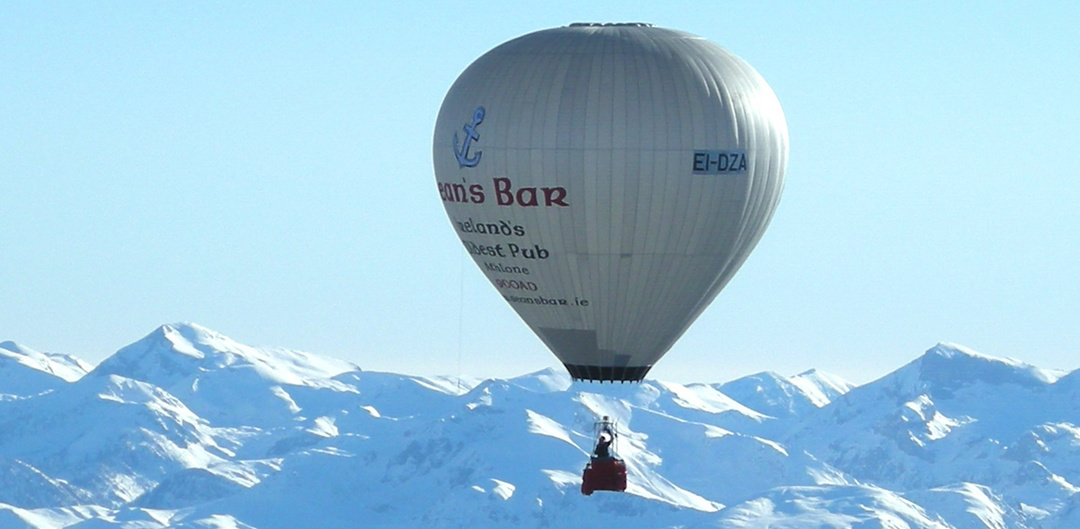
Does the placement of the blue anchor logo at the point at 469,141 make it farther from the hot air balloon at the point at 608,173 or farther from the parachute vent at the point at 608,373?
the parachute vent at the point at 608,373

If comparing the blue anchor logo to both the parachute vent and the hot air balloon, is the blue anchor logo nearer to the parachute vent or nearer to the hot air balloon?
the hot air balloon

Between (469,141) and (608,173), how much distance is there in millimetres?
6470

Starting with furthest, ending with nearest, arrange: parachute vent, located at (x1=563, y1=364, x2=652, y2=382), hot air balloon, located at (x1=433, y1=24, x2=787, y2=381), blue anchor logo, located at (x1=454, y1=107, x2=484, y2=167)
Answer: parachute vent, located at (x1=563, y1=364, x2=652, y2=382) < blue anchor logo, located at (x1=454, y1=107, x2=484, y2=167) < hot air balloon, located at (x1=433, y1=24, x2=787, y2=381)

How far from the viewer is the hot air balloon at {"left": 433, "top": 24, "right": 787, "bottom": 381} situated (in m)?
105

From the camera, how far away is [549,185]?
105 m

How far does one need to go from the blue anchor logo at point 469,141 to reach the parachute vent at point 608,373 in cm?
1114

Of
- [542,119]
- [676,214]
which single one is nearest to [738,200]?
[676,214]

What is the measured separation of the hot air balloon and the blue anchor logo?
0.04m

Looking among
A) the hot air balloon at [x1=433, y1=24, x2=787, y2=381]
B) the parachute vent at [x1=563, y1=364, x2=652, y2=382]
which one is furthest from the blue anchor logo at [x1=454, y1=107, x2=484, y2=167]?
the parachute vent at [x1=563, y1=364, x2=652, y2=382]

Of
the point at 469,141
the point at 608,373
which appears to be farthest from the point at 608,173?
the point at 608,373

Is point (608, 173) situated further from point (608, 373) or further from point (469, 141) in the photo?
point (608, 373)

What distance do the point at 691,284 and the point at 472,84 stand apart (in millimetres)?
13571

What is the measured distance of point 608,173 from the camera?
105 metres

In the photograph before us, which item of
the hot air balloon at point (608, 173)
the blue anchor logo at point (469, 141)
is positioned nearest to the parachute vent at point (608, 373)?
the hot air balloon at point (608, 173)
